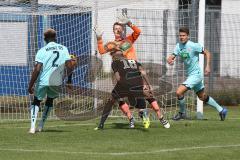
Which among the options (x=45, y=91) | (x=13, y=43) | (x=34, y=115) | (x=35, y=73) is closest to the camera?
(x=35, y=73)

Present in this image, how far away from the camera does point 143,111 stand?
14664 millimetres

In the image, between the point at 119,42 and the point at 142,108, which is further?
the point at 119,42

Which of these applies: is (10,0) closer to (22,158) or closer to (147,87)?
(147,87)

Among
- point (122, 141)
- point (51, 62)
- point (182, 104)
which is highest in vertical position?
point (51, 62)

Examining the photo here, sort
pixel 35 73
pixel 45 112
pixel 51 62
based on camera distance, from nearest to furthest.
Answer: pixel 35 73
pixel 51 62
pixel 45 112

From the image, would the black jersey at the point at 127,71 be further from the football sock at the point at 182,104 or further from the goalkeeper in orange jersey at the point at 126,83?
the football sock at the point at 182,104

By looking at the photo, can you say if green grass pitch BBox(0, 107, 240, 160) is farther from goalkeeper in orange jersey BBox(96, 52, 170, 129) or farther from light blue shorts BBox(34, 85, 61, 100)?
light blue shorts BBox(34, 85, 61, 100)

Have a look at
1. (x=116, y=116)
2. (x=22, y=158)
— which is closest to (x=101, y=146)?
(x=22, y=158)

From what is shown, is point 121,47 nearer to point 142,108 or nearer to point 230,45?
point 142,108

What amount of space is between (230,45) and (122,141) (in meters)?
10.1

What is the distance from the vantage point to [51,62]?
13867 mm

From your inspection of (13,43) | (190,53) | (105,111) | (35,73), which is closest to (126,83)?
(105,111)

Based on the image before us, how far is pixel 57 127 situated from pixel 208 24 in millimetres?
8030

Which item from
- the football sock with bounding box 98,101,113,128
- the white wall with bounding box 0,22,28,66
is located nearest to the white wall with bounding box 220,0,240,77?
the white wall with bounding box 0,22,28,66
